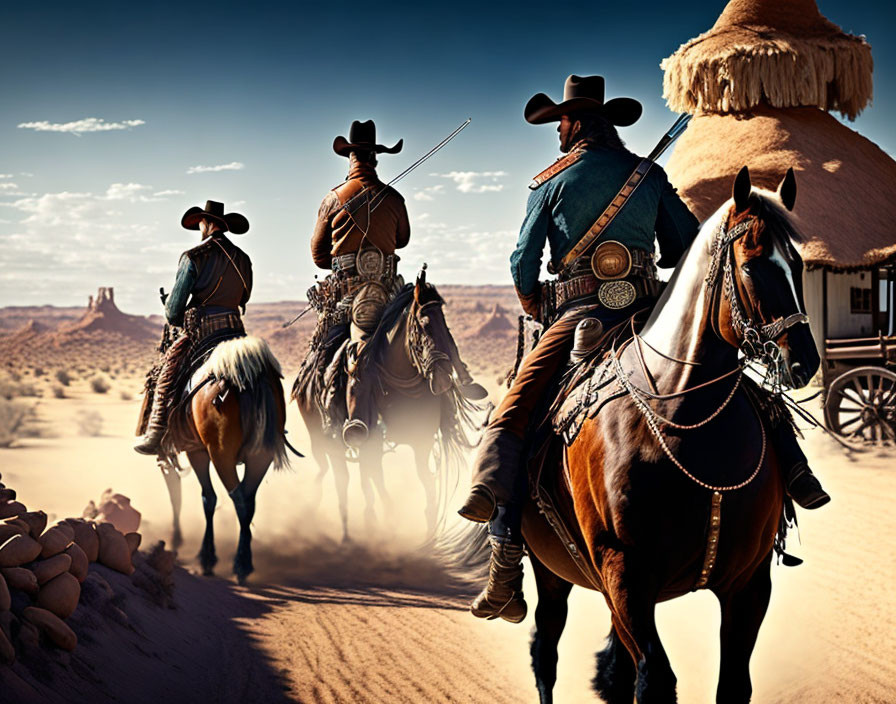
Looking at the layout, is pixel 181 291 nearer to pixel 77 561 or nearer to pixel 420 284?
pixel 420 284

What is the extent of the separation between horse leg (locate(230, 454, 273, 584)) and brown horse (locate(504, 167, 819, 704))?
5.44 meters

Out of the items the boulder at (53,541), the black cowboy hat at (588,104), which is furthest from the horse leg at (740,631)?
the boulder at (53,541)

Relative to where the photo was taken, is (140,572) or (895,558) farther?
(895,558)

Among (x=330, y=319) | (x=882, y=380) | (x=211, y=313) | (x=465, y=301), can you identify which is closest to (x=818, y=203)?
(x=882, y=380)

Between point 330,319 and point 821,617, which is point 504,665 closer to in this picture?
point 821,617

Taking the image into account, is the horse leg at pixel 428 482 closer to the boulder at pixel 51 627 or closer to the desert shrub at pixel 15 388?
the boulder at pixel 51 627

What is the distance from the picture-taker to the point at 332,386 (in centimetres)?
1043

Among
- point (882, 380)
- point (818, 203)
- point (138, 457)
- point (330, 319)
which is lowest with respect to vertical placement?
point (138, 457)

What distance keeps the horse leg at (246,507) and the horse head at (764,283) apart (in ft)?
20.4

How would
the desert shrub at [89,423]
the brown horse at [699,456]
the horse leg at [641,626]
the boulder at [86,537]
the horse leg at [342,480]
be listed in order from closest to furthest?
the brown horse at [699,456] < the horse leg at [641,626] < the boulder at [86,537] < the horse leg at [342,480] < the desert shrub at [89,423]

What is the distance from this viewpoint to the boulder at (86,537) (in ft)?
21.8

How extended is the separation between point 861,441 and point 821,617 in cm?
813


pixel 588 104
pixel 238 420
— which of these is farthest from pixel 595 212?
pixel 238 420

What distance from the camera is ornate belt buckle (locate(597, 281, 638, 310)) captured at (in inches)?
191
